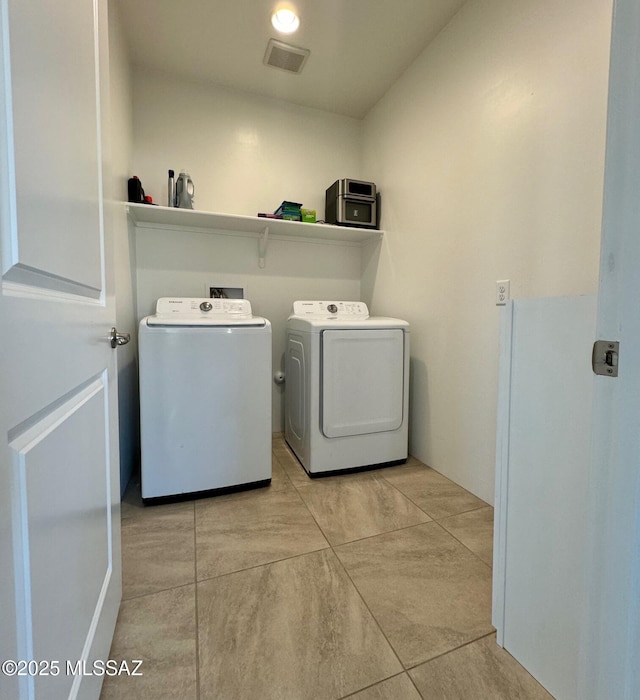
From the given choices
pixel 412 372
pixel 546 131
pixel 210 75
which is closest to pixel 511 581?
pixel 412 372

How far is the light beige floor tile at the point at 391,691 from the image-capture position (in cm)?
83

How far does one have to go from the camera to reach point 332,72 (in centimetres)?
219

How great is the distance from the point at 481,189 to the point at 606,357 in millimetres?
1478

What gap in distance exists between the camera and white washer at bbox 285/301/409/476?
192cm

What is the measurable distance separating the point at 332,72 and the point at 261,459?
8.05 ft

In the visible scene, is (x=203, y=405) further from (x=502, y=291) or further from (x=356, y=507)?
(x=502, y=291)

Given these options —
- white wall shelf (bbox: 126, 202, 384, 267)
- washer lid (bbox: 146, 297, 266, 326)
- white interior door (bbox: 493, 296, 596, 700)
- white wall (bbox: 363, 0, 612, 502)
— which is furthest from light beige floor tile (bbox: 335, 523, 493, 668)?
white wall shelf (bbox: 126, 202, 384, 267)

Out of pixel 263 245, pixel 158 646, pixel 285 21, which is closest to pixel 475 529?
pixel 158 646

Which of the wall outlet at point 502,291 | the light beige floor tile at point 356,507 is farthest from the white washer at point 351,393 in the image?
the wall outlet at point 502,291

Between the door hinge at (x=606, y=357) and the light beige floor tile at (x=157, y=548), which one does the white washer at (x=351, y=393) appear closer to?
the light beige floor tile at (x=157, y=548)

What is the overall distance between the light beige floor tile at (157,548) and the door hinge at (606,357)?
1358mm

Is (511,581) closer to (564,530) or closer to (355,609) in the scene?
(564,530)

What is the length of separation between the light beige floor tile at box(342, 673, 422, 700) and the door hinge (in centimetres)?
91

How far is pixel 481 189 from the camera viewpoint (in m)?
1.67
